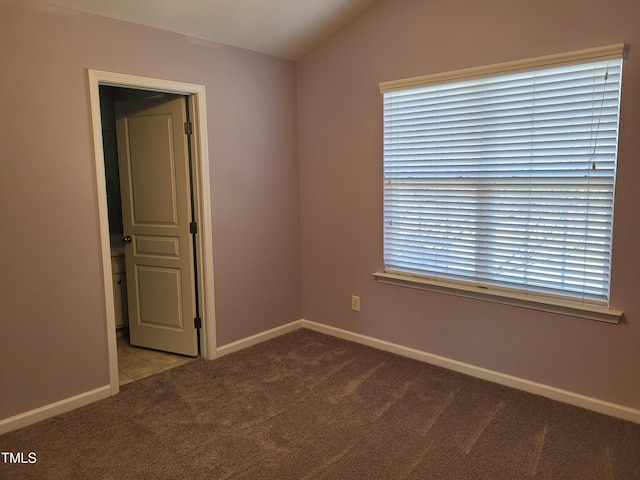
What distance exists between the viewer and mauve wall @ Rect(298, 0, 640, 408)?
260 cm

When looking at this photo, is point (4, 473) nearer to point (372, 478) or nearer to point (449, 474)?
point (372, 478)

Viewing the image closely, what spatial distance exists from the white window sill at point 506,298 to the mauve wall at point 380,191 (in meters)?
0.05

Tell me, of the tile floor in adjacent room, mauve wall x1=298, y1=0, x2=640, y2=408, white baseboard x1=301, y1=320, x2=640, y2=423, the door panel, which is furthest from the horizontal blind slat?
the tile floor in adjacent room

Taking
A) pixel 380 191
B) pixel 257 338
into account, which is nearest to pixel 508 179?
pixel 380 191

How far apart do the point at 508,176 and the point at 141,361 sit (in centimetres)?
298

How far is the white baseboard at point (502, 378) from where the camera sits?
2.72m

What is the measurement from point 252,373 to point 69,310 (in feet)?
4.21

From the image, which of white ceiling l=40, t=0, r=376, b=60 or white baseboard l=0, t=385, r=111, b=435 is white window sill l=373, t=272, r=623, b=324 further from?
white baseboard l=0, t=385, r=111, b=435

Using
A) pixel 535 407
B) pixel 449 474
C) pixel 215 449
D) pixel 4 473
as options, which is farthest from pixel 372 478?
pixel 4 473

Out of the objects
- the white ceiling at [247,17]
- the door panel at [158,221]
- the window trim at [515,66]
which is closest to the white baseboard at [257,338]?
the door panel at [158,221]

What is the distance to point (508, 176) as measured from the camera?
2.98m

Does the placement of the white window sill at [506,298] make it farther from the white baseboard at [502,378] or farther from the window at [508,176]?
the white baseboard at [502,378]

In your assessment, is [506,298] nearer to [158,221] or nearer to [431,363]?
[431,363]

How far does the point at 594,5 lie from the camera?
2.56 metres
